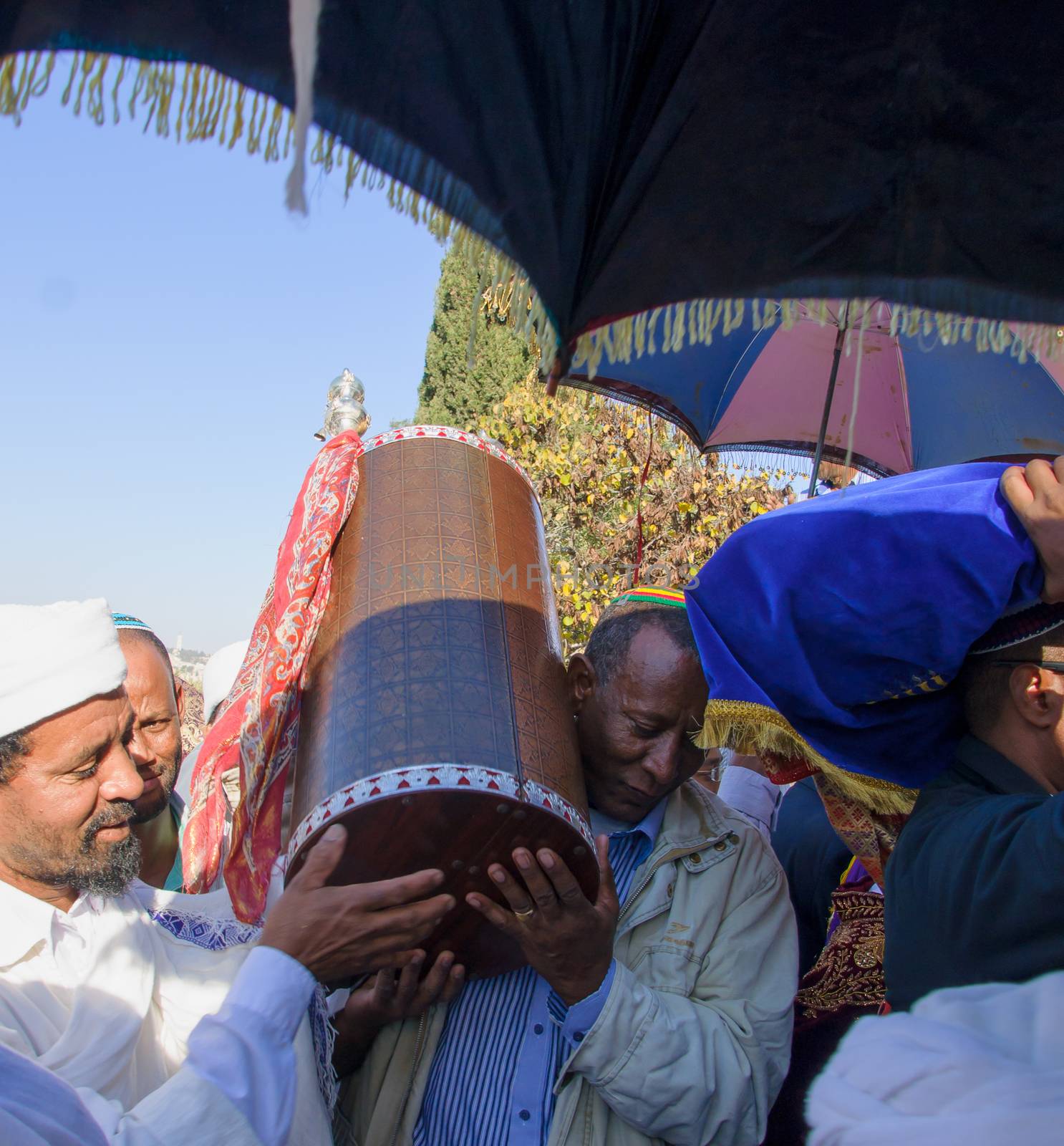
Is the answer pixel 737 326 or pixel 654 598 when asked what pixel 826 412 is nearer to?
pixel 654 598

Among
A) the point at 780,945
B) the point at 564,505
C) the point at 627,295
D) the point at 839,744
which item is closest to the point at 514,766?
the point at 839,744

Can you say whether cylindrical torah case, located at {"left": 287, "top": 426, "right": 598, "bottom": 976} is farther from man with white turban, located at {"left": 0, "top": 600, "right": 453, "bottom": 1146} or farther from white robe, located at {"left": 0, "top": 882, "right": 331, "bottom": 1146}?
white robe, located at {"left": 0, "top": 882, "right": 331, "bottom": 1146}

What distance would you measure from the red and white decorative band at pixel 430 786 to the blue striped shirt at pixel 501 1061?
55 cm

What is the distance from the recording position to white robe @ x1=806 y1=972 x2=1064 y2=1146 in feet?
2.75

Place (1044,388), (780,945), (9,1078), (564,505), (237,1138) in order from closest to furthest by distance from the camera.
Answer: (9,1078), (237,1138), (780,945), (1044,388), (564,505)

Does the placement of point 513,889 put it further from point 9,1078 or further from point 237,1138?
point 9,1078

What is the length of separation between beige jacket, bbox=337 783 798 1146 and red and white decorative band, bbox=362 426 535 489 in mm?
989

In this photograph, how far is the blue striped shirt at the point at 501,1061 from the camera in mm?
1934

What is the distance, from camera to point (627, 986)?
6.19ft

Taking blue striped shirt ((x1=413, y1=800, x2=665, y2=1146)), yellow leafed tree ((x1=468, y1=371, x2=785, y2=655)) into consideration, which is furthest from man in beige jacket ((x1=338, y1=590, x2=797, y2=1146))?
yellow leafed tree ((x1=468, y1=371, x2=785, y2=655))

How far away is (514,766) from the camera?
1.60 metres

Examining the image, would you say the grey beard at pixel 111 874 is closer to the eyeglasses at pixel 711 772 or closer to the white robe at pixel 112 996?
the white robe at pixel 112 996

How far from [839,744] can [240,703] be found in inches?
49.6

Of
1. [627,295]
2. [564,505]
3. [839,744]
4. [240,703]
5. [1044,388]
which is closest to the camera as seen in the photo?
[627,295]
